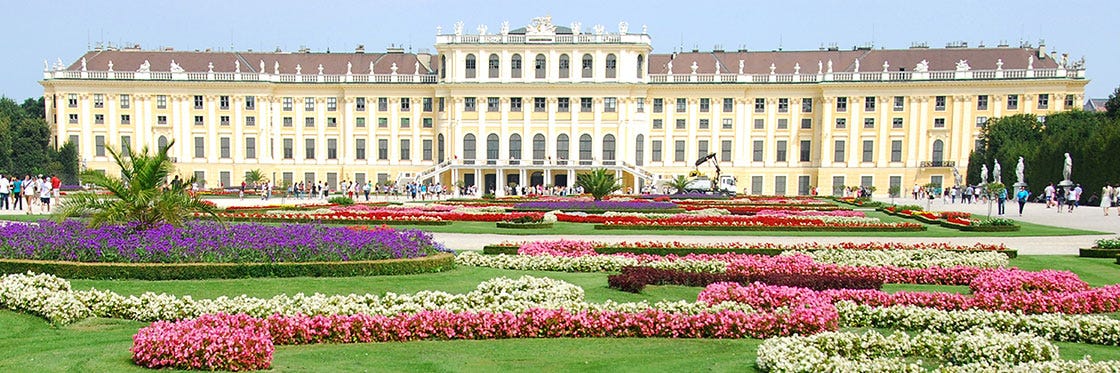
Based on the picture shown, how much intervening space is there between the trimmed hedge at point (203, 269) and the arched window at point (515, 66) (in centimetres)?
6062

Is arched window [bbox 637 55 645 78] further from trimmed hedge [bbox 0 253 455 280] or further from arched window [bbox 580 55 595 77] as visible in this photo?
trimmed hedge [bbox 0 253 455 280]

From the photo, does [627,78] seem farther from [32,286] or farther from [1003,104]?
[32,286]

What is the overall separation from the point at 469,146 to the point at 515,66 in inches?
308

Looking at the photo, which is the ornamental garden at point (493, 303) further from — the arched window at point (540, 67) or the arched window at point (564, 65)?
the arched window at point (540, 67)

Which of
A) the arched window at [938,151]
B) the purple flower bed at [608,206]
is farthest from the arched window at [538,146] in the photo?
the purple flower bed at [608,206]

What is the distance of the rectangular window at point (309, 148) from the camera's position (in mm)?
76062

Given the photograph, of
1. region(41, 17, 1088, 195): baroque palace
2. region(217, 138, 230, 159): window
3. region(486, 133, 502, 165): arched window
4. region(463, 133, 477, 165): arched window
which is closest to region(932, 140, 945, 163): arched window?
region(41, 17, 1088, 195): baroque palace

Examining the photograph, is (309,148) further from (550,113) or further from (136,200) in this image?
(136,200)

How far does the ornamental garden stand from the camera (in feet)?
26.5

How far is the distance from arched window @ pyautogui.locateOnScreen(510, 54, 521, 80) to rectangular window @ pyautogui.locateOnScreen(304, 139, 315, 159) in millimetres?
18585

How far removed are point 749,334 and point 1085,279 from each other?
8.42 m

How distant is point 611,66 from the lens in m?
72.9

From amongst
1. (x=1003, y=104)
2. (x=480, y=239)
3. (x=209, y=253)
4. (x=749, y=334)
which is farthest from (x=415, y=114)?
(x=749, y=334)

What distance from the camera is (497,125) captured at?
73875 millimetres
